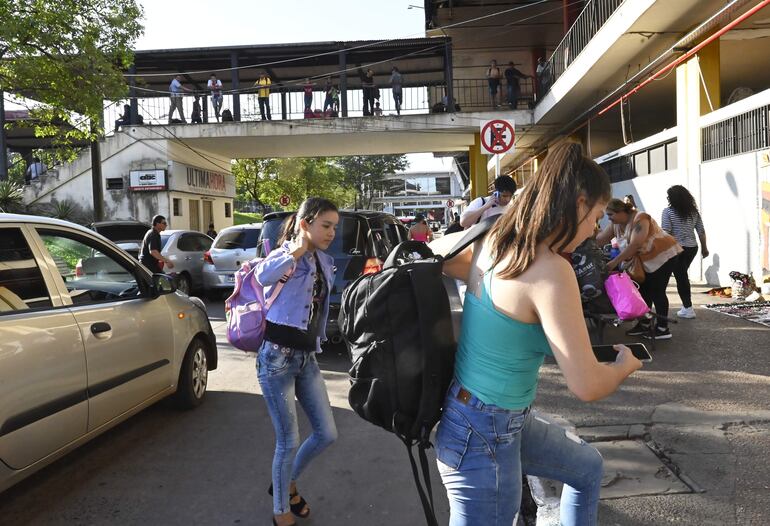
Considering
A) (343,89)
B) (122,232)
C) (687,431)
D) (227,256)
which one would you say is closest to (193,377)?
(687,431)

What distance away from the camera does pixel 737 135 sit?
1000 cm

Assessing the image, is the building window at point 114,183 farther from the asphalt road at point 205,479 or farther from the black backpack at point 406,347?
the black backpack at point 406,347

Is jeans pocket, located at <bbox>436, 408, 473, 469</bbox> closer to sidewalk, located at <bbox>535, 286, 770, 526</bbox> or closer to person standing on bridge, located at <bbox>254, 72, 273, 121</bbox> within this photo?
sidewalk, located at <bbox>535, 286, 770, 526</bbox>

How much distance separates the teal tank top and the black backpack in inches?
3.2

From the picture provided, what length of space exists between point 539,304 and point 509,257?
17 cm

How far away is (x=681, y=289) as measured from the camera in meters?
7.76

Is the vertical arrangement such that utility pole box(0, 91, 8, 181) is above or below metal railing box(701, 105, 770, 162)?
above

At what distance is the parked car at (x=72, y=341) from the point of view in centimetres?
310

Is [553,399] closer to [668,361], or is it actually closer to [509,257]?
[668,361]

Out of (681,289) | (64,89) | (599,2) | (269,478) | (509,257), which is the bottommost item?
(269,478)

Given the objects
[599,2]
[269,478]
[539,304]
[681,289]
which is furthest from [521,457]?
[599,2]

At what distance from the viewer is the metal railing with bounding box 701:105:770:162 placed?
361 inches

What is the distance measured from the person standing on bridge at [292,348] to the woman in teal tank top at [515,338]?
1223mm

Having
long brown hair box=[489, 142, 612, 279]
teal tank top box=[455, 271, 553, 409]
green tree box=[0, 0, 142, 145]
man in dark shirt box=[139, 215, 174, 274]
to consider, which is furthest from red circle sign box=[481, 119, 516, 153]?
green tree box=[0, 0, 142, 145]
